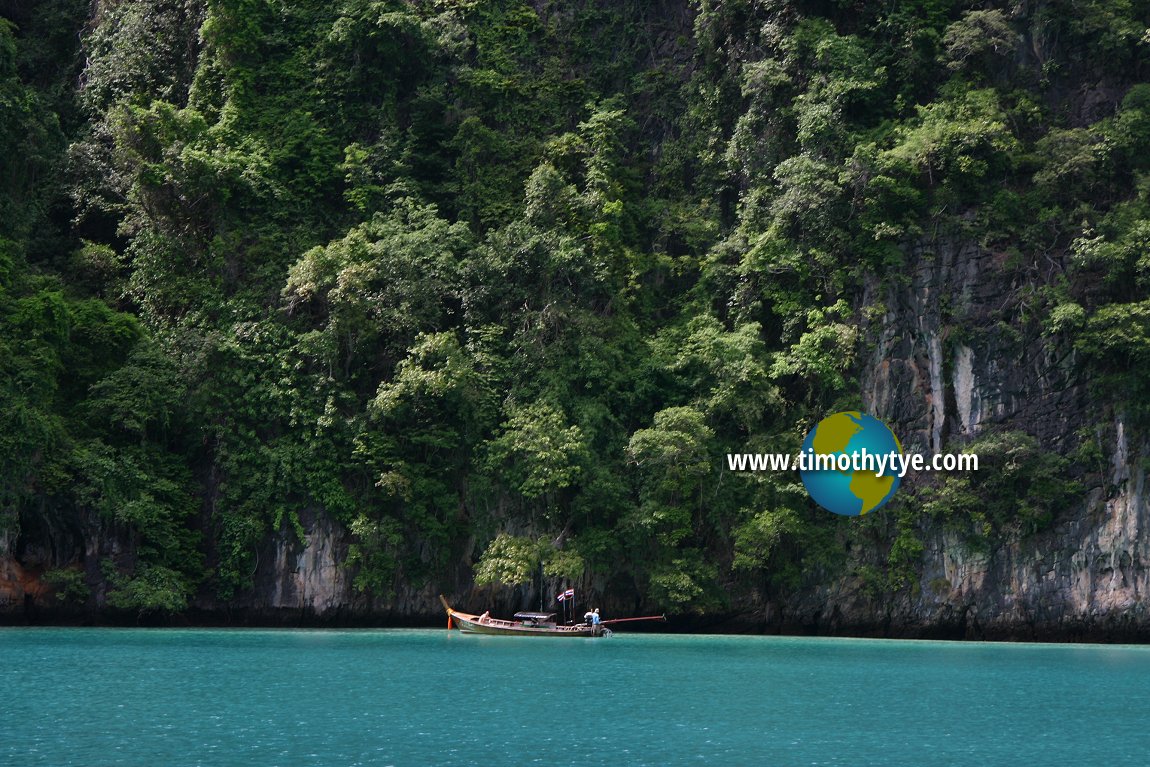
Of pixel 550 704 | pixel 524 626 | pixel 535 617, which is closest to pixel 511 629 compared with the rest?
pixel 524 626

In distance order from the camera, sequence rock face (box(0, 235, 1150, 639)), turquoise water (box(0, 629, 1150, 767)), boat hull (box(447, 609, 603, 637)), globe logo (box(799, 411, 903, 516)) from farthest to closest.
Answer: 1. globe logo (box(799, 411, 903, 516))
2. boat hull (box(447, 609, 603, 637))
3. rock face (box(0, 235, 1150, 639))
4. turquoise water (box(0, 629, 1150, 767))

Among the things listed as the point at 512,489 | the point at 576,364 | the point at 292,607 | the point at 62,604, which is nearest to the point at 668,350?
the point at 576,364

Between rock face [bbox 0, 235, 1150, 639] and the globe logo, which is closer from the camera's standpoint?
rock face [bbox 0, 235, 1150, 639]

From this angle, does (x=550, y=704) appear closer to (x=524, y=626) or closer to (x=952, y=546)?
(x=524, y=626)

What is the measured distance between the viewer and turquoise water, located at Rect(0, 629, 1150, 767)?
14.4 meters

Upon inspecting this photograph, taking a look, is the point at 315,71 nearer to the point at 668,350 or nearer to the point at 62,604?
the point at 668,350

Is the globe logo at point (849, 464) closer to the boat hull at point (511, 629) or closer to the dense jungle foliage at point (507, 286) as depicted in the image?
the dense jungle foliage at point (507, 286)

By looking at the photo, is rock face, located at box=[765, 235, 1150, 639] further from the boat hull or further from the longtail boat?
the boat hull

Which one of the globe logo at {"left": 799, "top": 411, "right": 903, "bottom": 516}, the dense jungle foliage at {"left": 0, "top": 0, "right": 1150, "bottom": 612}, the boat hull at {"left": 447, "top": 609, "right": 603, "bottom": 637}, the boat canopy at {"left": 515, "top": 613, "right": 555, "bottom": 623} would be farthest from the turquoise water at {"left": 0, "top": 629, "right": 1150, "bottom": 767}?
the globe logo at {"left": 799, "top": 411, "right": 903, "bottom": 516}

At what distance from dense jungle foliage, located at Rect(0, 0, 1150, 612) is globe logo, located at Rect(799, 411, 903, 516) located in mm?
420

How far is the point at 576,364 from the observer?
105 ft

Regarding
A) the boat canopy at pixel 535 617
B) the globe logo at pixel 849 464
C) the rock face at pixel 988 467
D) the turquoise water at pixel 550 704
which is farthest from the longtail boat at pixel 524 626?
the globe logo at pixel 849 464

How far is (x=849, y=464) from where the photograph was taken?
3136 cm

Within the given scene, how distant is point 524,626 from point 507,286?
7.69 metres
